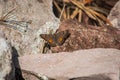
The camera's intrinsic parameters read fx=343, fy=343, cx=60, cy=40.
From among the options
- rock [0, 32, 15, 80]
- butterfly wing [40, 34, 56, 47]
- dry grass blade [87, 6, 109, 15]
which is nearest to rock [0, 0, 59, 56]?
butterfly wing [40, 34, 56, 47]

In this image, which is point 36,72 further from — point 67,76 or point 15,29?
point 15,29

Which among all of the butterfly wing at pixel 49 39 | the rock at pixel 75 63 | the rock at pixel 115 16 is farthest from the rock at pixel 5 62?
the rock at pixel 115 16

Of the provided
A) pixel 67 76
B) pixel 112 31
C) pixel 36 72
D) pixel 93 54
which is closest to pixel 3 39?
pixel 36 72

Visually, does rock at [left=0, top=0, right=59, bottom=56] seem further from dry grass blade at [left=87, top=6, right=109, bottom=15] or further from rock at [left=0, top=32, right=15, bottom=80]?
dry grass blade at [left=87, top=6, right=109, bottom=15]

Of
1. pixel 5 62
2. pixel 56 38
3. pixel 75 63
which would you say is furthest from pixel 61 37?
pixel 5 62

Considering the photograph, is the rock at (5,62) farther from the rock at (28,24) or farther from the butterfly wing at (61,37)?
the butterfly wing at (61,37)

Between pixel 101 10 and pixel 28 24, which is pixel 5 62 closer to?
pixel 28 24
